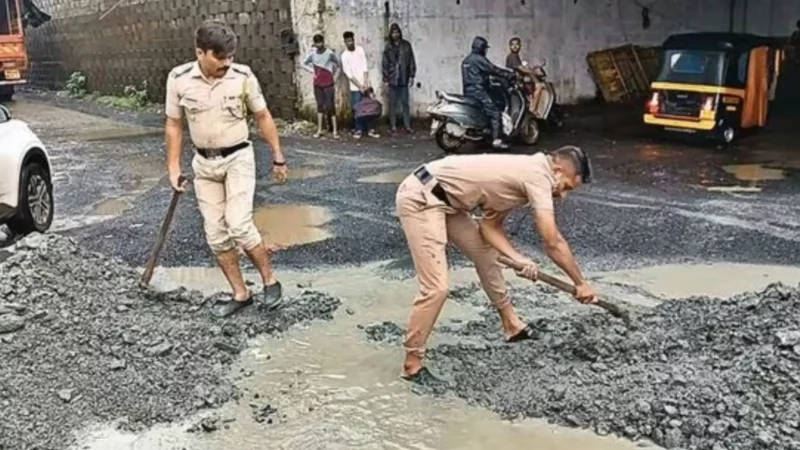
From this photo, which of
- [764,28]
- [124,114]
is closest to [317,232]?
[124,114]

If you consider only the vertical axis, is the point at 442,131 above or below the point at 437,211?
below

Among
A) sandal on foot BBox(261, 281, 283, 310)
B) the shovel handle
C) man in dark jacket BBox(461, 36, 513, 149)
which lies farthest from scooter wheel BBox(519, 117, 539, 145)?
the shovel handle

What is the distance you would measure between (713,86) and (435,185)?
31.1ft

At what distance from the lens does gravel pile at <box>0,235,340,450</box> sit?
416cm

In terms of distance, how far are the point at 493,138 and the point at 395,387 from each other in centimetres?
809

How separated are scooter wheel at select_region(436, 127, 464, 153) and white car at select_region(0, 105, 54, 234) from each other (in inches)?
226

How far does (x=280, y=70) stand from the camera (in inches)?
602

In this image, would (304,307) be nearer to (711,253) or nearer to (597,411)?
(597,411)

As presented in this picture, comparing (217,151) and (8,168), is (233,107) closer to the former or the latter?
(217,151)

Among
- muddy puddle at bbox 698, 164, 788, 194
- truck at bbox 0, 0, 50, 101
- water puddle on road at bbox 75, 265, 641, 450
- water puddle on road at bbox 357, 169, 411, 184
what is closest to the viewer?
water puddle on road at bbox 75, 265, 641, 450

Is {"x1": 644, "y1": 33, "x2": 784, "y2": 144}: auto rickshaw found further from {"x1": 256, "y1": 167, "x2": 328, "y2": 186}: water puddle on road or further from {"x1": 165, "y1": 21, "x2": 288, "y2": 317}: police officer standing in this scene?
{"x1": 165, "y1": 21, "x2": 288, "y2": 317}: police officer standing

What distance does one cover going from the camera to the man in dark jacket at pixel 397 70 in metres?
14.1

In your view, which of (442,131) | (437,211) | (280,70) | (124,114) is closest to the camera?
(437,211)

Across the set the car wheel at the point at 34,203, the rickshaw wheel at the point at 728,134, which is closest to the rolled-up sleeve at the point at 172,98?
the car wheel at the point at 34,203
